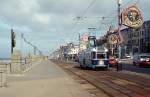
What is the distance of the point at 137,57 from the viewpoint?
72.5 m

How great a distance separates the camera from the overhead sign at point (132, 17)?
46603 mm

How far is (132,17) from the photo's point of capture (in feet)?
154

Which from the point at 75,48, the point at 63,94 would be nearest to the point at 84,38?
the point at 75,48

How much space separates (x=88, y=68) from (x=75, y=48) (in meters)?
124

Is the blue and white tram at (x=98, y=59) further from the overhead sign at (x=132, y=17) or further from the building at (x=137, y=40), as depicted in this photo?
the building at (x=137, y=40)

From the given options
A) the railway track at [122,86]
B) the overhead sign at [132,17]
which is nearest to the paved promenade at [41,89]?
the railway track at [122,86]

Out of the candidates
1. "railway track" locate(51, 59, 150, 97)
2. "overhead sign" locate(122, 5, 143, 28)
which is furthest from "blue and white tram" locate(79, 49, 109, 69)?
"railway track" locate(51, 59, 150, 97)

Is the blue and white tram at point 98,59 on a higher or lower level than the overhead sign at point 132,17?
lower

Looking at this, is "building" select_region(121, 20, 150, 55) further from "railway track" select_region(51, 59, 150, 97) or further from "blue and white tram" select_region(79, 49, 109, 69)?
"railway track" select_region(51, 59, 150, 97)

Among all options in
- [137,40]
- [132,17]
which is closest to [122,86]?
[132,17]

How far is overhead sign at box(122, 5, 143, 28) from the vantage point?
1835 inches

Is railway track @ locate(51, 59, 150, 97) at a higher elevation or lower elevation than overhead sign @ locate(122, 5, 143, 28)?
lower

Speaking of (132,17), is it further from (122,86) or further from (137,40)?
(137,40)

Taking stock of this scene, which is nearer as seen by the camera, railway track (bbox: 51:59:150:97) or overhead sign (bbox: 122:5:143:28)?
railway track (bbox: 51:59:150:97)
